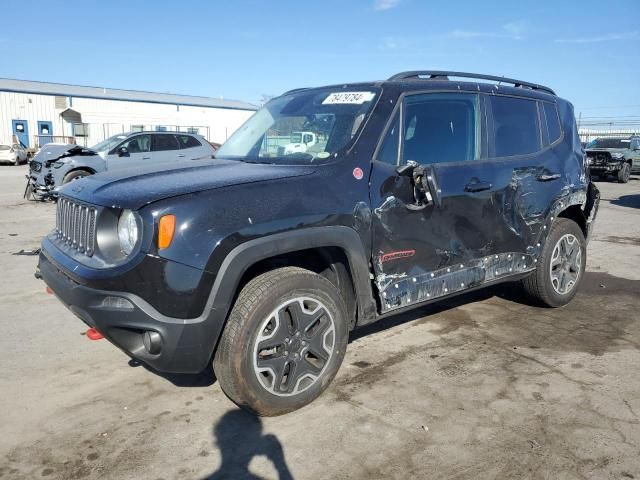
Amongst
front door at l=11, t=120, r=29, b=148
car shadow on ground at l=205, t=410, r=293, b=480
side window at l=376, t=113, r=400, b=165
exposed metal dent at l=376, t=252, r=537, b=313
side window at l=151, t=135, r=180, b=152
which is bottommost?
car shadow on ground at l=205, t=410, r=293, b=480

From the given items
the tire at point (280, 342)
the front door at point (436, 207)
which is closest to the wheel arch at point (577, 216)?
the front door at point (436, 207)

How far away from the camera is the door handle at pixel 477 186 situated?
12.3ft

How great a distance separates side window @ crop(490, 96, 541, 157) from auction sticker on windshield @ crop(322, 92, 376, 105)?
122 centimetres

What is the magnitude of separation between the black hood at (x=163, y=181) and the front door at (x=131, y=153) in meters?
10.4

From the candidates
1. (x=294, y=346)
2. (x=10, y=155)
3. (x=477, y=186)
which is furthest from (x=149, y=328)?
(x=10, y=155)

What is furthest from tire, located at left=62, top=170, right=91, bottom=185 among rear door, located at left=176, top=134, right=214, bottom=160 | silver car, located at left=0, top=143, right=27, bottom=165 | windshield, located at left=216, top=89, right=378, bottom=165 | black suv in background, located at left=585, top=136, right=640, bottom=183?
silver car, located at left=0, top=143, right=27, bottom=165

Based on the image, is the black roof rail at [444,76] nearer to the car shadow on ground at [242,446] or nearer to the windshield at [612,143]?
the car shadow on ground at [242,446]

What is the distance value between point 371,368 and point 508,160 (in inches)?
77.9

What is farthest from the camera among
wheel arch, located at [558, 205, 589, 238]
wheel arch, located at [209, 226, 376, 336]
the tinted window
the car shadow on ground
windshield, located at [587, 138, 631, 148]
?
windshield, located at [587, 138, 631, 148]

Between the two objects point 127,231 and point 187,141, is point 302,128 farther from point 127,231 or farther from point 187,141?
point 187,141

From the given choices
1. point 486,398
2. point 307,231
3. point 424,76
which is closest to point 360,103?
point 424,76

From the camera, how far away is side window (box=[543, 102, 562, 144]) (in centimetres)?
471

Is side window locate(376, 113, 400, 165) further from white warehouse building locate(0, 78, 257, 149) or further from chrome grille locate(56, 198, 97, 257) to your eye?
white warehouse building locate(0, 78, 257, 149)

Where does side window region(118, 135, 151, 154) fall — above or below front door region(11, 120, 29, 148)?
below
